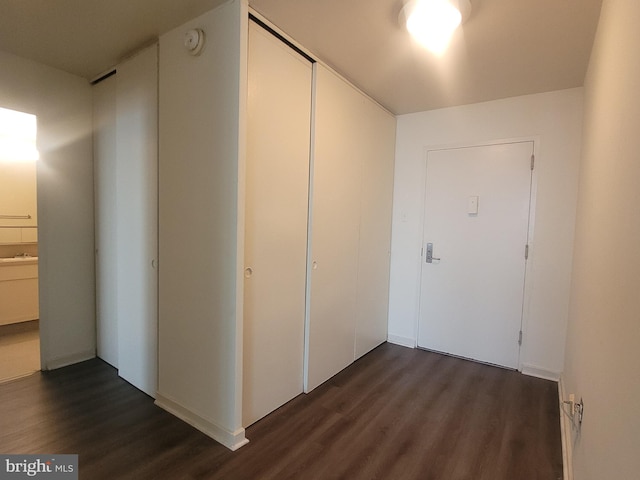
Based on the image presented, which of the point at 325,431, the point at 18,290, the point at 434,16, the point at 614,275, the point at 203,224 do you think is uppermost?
the point at 434,16

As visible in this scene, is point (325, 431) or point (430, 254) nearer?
point (325, 431)

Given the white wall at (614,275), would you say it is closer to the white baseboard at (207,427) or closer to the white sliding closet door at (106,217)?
the white baseboard at (207,427)

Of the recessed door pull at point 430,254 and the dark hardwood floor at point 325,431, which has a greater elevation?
the recessed door pull at point 430,254

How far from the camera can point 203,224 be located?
198 centimetres

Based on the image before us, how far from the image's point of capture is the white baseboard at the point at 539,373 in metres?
2.83

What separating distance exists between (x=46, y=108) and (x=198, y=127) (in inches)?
68.2

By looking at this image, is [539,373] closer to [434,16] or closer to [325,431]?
[325,431]

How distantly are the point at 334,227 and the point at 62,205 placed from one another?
7.83 ft

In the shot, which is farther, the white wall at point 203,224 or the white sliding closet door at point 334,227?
the white sliding closet door at point 334,227

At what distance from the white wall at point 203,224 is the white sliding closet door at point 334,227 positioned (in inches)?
29.4

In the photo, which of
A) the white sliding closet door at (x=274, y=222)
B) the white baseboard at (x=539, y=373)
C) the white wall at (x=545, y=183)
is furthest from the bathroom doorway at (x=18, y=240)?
the white baseboard at (x=539, y=373)

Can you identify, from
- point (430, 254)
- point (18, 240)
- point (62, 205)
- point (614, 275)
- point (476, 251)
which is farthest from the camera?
point (18, 240)

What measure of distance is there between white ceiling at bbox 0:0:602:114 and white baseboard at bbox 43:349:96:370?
2503 millimetres

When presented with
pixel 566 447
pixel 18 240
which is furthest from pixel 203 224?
pixel 18 240
